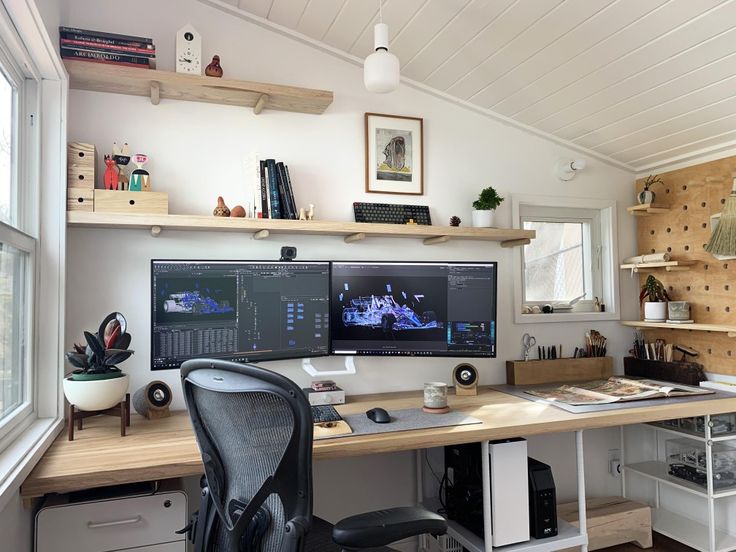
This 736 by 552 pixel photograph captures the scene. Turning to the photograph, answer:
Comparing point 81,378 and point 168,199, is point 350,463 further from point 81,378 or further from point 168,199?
point 168,199

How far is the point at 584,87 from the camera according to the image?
2.45 meters

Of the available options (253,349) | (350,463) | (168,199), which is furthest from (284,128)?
(350,463)

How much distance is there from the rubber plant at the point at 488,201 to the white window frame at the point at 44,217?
6.16ft

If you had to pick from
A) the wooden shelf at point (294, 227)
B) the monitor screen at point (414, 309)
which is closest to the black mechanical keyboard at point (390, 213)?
the wooden shelf at point (294, 227)

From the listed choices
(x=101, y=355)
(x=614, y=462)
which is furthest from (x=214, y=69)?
(x=614, y=462)

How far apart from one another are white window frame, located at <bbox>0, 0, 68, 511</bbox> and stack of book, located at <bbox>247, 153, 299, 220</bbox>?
738 mm

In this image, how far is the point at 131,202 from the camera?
2.11 meters

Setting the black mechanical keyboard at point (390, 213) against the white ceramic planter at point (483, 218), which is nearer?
the black mechanical keyboard at point (390, 213)

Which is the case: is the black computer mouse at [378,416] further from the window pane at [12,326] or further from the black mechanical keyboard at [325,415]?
the window pane at [12,326]

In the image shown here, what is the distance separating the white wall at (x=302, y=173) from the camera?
7.36ft

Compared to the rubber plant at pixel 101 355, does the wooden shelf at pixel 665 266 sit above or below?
above

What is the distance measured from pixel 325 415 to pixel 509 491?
2.55ft

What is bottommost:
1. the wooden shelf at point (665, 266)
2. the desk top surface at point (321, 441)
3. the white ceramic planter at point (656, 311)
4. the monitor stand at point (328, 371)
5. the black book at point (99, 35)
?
the desk top surface at point (321, 441)

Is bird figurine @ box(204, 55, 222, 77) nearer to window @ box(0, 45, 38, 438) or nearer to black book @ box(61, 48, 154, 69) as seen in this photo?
black book @ box(61, 48, 154, 69)
